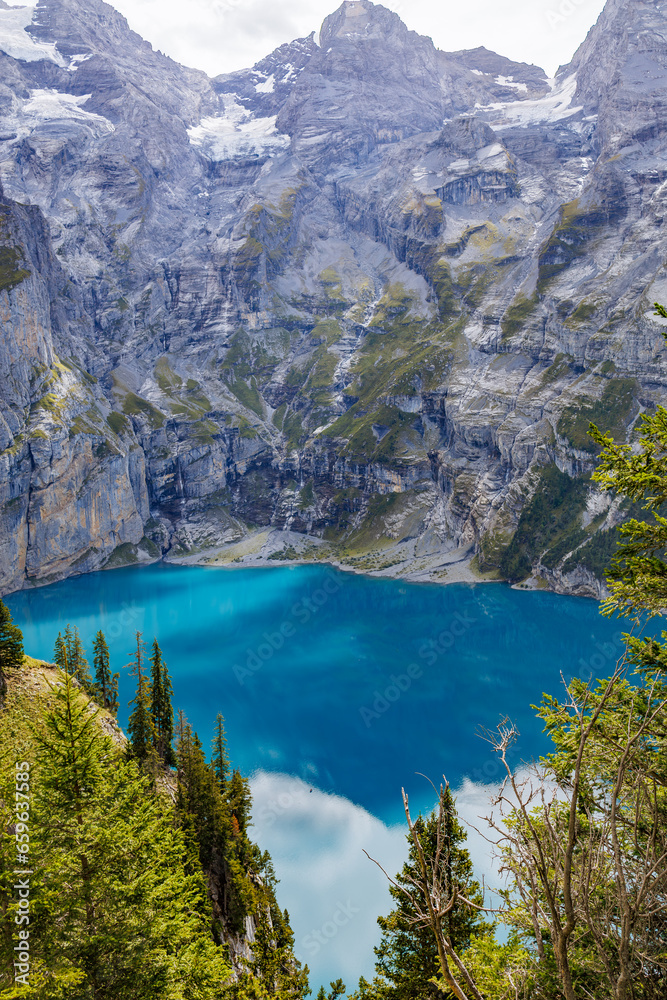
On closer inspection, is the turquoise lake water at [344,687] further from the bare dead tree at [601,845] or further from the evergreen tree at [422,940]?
the evergreen tree at [422,940]

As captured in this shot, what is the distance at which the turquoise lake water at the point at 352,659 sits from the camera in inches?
2292

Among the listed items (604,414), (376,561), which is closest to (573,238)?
(604,414)

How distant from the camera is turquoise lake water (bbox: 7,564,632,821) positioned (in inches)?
2292

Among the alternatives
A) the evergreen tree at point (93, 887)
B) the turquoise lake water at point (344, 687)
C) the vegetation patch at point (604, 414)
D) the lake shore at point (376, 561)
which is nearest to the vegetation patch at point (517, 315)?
the vegetation patch at point (604, 414)

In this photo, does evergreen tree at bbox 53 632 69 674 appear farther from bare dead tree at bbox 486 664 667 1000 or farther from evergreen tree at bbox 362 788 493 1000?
bare dead tree at bbox 486 664 667 1000

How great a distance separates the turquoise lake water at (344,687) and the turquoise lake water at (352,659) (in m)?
0.30

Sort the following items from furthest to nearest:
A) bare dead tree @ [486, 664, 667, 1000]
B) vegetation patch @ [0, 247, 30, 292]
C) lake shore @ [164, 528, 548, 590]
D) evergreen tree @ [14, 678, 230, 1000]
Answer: vegetation patch @ [0, 247, 30, 292], lake shore @ [164, 528, 548, 590], evergreen tree @ [14, 678, 230, 1000], bare dead tree @ [486, 664, 667, 1000]

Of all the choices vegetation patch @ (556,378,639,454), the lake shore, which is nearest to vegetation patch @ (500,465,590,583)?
the lake shore

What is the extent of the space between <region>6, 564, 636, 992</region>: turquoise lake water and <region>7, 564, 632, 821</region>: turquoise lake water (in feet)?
0.99

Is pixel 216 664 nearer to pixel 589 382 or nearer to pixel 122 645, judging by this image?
pixel 122 645

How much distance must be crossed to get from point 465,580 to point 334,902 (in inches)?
4647

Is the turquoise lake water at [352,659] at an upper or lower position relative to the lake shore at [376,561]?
lower

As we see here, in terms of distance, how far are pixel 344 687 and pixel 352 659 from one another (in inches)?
457

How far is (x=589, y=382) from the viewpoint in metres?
154
